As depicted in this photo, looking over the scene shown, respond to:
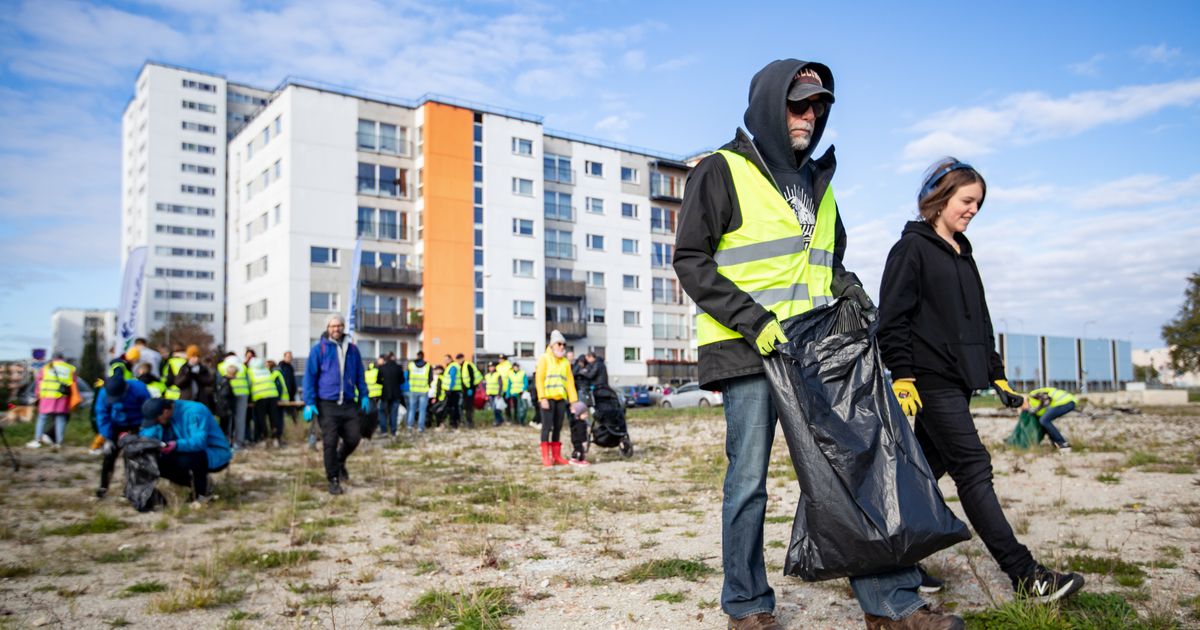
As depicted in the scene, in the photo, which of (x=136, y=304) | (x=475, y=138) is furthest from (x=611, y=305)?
(x=136, y=304)

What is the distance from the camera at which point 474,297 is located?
51594 millimetres

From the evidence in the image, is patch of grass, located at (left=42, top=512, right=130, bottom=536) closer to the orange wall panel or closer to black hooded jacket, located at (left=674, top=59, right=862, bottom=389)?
black hooded jacket, located at (left=674, top=59, right=862, bottom=389)

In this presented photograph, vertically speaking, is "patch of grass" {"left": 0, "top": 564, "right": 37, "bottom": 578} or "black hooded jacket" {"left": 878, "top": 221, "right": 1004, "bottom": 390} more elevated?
→ "black hooded jacket" {"left": 878, "top": 221, "right": 1004, "bottom": 390}

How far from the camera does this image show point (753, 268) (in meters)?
3.34

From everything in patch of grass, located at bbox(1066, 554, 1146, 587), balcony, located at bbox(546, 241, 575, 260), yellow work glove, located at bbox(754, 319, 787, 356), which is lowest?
patch of grass, located at bbox(1066, 554, 1146, 587)

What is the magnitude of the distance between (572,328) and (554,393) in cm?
4319

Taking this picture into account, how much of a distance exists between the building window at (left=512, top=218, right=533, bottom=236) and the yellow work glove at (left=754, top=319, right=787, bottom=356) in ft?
167

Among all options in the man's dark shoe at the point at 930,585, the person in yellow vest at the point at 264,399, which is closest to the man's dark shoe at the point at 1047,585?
the man's dark shoe at the point at 930,585

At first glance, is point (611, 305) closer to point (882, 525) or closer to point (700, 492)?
point (700, 492)

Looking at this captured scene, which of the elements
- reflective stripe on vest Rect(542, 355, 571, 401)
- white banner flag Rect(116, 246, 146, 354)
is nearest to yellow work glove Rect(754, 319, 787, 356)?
reflective stripe on vest Rect(542, 355, 571, 401)

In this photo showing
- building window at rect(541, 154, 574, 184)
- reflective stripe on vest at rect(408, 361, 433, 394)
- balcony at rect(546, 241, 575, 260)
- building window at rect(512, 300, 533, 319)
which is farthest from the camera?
building window at rect(541, 154, 574, 184)

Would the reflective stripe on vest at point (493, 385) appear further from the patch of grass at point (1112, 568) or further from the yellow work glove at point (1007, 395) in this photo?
A: the patch of grass at point (1112, 568)

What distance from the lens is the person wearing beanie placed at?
1175cm

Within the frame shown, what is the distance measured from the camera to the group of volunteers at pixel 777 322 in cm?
320
